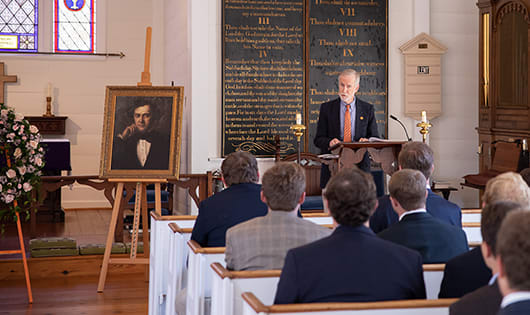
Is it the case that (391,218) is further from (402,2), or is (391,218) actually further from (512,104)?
(402,2)

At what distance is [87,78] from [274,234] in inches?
328

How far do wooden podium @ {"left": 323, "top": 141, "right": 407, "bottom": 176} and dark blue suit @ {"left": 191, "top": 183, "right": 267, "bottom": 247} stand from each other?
1838 mm

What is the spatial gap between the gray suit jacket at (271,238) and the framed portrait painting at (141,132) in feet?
10.5

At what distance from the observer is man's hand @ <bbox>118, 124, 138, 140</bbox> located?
19.9ft

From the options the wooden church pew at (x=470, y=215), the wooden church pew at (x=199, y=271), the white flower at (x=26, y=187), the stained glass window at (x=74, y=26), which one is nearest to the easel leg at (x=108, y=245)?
the white flower at (x=26, y=187)

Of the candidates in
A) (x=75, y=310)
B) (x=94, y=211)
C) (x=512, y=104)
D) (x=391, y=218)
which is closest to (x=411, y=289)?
(x=391, y=218)

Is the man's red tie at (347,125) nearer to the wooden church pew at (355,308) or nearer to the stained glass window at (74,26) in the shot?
the wooden church pew at (355,308)

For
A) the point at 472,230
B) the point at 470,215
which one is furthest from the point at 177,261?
the point at 470,215

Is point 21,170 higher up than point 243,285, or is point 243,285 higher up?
point 21,170

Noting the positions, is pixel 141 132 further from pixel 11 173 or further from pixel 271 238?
pixel 271 238

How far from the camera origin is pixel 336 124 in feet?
20.7

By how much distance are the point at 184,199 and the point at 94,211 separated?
6.93 feet

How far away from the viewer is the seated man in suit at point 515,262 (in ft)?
4.60

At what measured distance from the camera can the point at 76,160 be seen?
10609 mm
